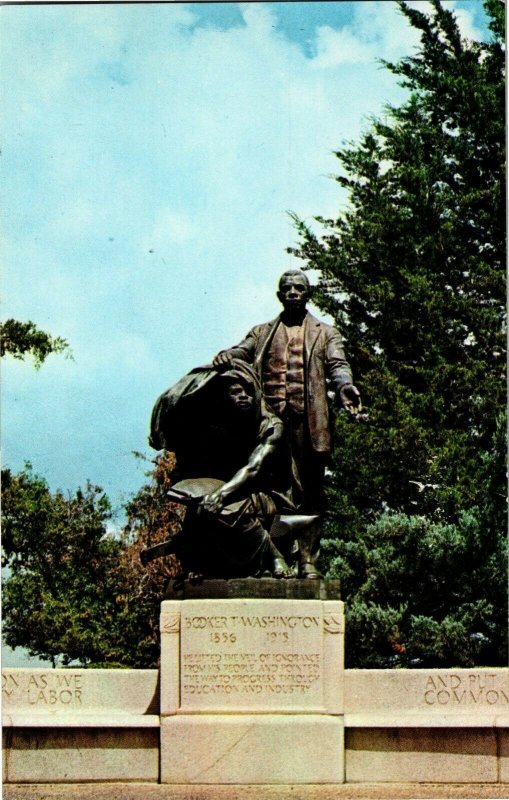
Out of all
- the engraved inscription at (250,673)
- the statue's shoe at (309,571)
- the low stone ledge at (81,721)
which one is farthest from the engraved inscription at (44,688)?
the statue's shoe at (309,571)

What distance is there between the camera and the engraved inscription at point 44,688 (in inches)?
476

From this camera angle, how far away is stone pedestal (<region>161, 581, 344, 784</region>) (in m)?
11.0

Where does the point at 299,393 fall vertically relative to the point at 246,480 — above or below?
above

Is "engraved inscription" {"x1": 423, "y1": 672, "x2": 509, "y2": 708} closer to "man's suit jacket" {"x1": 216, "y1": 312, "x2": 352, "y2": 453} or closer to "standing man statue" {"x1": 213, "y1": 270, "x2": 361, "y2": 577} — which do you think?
"standing man statue" {"x1": 213, "y1": 270, "x2": 361, "y2": 577}

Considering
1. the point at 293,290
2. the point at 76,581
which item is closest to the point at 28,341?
the point at 76,581

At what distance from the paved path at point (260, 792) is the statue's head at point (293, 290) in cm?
406

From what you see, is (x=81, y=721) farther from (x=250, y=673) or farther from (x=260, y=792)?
(x=260, y=792)

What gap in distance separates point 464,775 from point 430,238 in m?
15.7

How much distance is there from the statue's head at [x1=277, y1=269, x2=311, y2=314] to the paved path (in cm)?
406

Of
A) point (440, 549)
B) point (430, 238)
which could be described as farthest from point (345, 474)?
point (430, 238)

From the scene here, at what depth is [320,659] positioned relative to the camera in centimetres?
1132

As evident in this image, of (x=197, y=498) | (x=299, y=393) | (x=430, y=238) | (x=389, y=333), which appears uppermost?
(x=430, y=238)

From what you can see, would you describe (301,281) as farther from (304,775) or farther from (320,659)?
(304,775)

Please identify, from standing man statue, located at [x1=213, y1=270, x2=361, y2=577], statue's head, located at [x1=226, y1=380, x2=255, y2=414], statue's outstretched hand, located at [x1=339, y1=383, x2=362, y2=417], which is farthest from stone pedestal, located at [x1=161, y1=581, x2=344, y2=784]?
statue's outstretched hand, located at [x1=339, y1=383, x2=362, y2=417]
